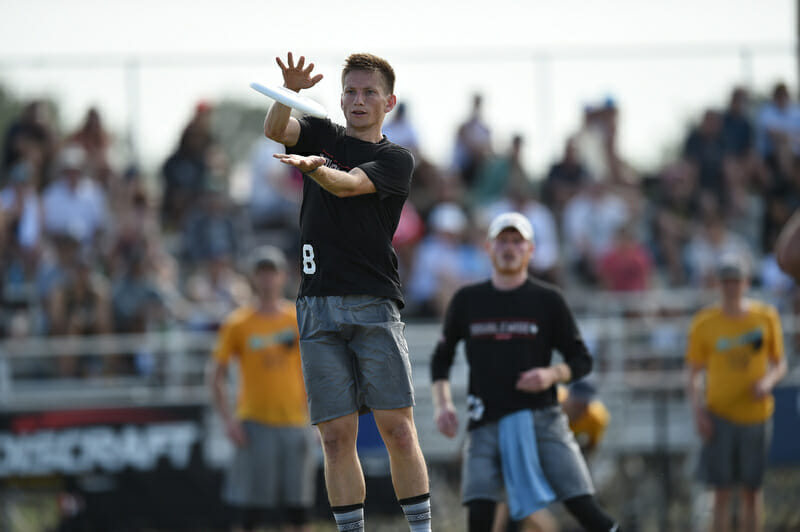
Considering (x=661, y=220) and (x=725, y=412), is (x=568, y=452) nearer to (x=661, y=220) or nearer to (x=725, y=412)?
(x=725, y=412)

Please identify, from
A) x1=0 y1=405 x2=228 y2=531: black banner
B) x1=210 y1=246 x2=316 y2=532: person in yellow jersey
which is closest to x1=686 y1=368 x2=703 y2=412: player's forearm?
Result: x1=210 y1=246 x2=316 y2=532: person in yellow jersey

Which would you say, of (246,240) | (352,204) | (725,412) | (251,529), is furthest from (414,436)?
(246,240)

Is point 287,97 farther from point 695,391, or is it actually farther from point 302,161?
point 695,391

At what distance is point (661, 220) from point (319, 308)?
397 inches

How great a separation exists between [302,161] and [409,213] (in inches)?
357

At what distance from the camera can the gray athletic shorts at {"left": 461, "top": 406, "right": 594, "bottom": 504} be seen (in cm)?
657

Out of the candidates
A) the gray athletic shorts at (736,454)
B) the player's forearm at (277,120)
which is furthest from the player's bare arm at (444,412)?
the gray athletic shorts at (736,454)

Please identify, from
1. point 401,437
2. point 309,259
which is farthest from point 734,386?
point 309,259

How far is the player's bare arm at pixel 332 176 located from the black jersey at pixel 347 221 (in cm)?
16

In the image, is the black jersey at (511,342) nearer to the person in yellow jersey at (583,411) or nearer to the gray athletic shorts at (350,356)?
the gray athletic shorts at (350,356)

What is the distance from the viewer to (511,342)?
6.73 metres

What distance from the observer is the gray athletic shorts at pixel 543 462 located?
657 cm

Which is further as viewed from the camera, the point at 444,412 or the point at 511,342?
the point at 511,342

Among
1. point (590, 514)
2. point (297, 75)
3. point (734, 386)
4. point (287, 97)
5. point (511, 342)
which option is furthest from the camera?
point (734, 386)
